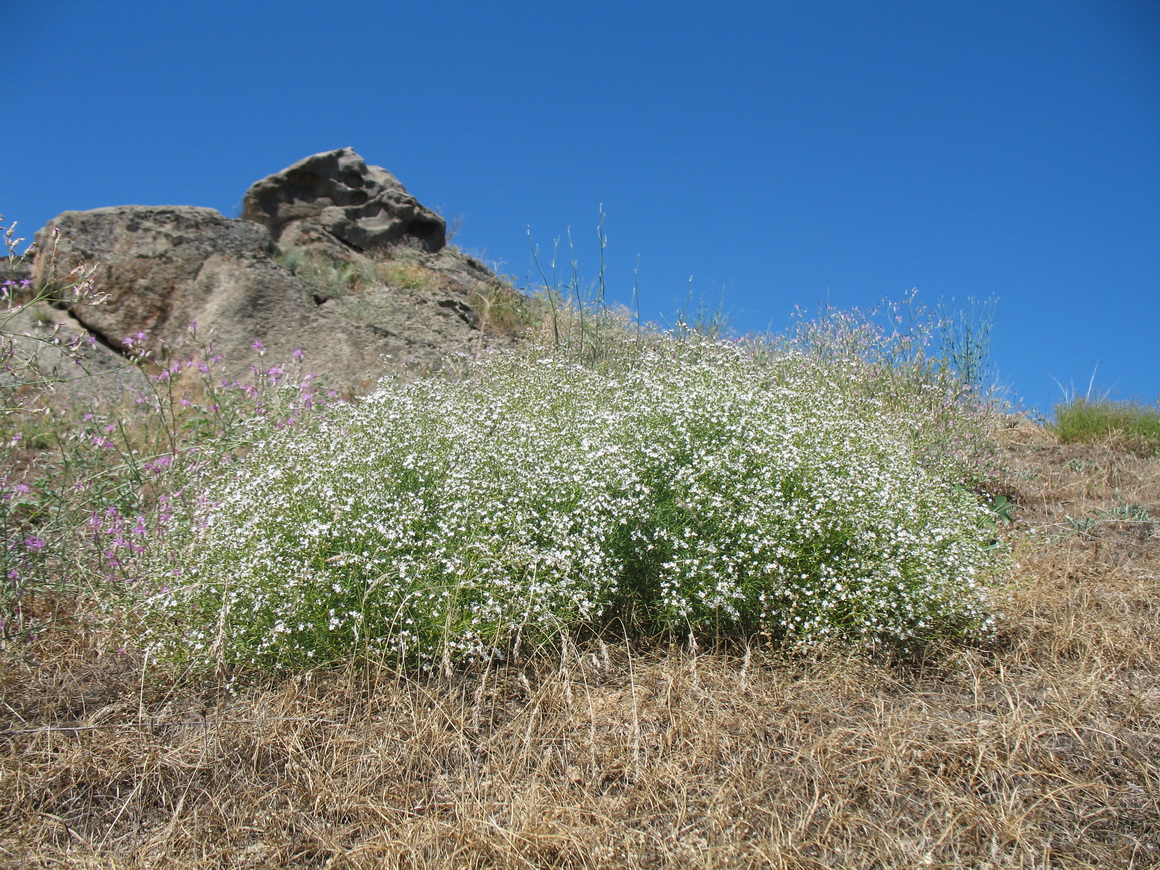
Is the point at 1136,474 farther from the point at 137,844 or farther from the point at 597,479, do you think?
the point at 137,844

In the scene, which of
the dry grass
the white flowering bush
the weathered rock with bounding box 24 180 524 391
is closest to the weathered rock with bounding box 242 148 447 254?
the weathered rock with bounding box 24 180 524 391

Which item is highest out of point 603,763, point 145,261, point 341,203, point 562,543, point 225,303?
point 341,203

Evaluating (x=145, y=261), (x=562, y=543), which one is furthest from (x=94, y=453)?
(x=145, y=261)

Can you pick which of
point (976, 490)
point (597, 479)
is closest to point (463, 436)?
A: point (597, 479)

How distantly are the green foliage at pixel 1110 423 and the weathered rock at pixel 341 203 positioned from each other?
27.6ft

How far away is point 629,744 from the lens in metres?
2.67

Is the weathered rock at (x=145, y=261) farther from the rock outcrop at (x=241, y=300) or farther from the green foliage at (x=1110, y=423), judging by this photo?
the green foliage at (x=1110, y=423)

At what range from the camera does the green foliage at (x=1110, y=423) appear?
25.7 ft

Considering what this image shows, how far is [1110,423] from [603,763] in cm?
800

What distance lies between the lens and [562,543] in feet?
10.2

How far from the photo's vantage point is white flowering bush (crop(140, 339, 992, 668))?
119 inches

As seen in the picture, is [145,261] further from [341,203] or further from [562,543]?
[562,543]

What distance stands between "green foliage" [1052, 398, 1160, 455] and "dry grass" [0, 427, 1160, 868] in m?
5.41

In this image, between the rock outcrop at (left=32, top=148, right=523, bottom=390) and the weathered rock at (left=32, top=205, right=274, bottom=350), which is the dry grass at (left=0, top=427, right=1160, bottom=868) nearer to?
the rock outcrop at (left=32, top=148, right=523, bottom=390)
